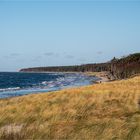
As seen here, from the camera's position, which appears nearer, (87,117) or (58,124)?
(58,124)

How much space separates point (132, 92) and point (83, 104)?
5688 mm

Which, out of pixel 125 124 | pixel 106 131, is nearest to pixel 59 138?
pixel 106 131

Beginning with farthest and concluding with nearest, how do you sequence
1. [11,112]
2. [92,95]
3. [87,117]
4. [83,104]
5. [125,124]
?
[92,95], [83,104], [11,112], [87,117], [125,124]

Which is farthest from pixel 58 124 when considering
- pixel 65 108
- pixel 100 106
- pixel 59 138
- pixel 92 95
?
pixel 92 95

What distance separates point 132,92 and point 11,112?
8967 mm

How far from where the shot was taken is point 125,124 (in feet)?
41.2

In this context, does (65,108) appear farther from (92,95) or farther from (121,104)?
(92,95)

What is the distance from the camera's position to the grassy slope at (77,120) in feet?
38.1

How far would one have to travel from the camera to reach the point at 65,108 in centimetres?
1698

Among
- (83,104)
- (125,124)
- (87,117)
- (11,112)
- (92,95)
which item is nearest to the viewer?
(125,124)

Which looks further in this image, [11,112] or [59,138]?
[11,112]

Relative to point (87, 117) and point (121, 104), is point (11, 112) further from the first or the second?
point (121, 104)

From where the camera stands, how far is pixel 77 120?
1397 centimetres

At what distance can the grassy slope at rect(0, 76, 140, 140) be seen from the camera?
1160cm
